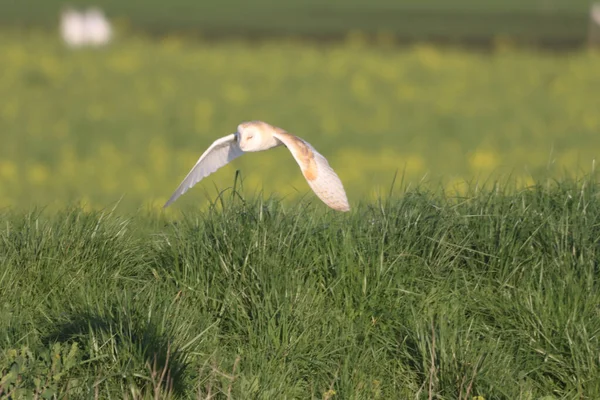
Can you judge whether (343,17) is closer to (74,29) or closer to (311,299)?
(74,29)

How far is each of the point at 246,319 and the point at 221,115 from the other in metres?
11.1

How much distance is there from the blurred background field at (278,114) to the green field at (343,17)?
1090 centimetres

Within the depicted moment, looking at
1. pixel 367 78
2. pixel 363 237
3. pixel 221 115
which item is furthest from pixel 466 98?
pixel 363 237

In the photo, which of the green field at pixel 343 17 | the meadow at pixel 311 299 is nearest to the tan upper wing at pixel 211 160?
the meadow at pixel 311 299

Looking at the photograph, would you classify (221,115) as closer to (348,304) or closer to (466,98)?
(466,98)

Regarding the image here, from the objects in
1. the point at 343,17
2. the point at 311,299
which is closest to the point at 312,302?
the point at 311,299

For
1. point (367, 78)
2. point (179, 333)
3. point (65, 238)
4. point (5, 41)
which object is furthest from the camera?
point (5, 41)

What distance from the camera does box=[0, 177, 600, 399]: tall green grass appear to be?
373cm

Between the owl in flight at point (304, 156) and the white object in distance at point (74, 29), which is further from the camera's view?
the white object in distance at point (74, 29)

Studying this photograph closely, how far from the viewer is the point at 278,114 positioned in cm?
1470

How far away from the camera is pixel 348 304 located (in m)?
4.09

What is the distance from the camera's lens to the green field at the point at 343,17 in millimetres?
31953

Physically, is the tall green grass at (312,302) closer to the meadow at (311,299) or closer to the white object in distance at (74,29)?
the meadow at (311,299)

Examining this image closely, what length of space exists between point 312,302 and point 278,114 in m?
10.7
